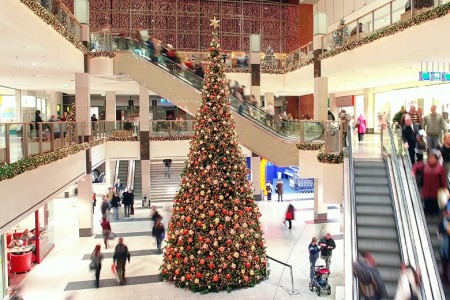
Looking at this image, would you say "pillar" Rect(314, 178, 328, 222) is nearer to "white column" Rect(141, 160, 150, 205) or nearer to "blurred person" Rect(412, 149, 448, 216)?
"white column" Rect(141, 160, 150, 205)

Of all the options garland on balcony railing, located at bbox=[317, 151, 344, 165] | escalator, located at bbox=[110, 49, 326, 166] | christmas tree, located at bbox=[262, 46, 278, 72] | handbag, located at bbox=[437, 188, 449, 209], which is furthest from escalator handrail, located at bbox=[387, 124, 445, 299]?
christmas tree, located at bbox=[262, 46, 278, 72]

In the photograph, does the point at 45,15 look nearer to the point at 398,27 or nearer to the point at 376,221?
the point at 376,221

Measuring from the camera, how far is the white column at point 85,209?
1734 centimetres

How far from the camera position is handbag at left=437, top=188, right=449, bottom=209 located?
24.5 ft

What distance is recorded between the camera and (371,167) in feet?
33.7

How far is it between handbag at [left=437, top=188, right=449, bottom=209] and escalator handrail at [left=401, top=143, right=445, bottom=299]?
436 mm

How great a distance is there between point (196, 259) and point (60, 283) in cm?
402

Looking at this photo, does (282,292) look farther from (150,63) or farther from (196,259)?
(150,63)

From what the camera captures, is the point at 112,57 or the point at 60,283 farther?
the point at 112,57

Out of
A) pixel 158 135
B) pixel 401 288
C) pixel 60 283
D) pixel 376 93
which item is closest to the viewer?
pixel 401 288

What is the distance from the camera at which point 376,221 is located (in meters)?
8.70

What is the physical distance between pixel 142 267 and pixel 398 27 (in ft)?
33.4

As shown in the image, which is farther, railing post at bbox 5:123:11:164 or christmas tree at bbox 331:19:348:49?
christmas tree at bbox 331:19:348:49

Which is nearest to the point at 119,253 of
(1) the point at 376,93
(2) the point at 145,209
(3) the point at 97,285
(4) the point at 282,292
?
(3) the point at 97,285
